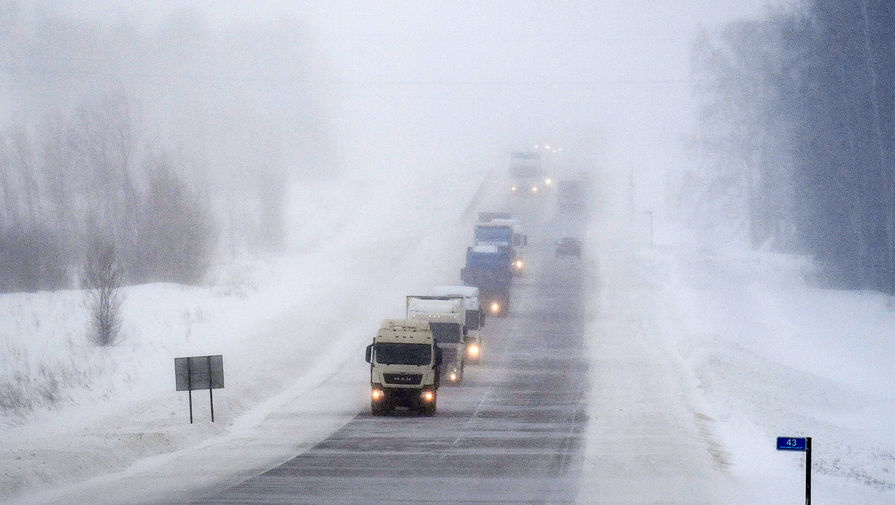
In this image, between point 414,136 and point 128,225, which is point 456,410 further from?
point 414,136

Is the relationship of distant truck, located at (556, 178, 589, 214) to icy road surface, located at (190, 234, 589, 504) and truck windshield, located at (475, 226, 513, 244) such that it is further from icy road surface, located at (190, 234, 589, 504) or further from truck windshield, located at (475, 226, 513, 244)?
icy road surface, located at (190, 234, 589, 504)

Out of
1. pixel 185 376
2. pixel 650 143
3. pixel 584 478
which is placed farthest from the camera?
pixel 650 143

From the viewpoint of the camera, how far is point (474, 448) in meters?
26.1

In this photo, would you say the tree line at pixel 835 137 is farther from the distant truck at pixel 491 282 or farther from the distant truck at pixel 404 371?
the distant truck at pixel 404 371

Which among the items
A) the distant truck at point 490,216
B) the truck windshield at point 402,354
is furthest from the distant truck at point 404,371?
the distant truck at point 490,216

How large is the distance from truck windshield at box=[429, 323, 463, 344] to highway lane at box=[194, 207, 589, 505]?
1.86 m

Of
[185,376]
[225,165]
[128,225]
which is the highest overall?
[225,165]

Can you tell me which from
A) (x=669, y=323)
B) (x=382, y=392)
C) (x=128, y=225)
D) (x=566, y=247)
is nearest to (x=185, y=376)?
(x=382, y=392)

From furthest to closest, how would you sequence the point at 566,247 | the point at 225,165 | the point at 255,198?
the point at 225,165 → the point at 255,198 → the point at 566,247

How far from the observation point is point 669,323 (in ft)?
174

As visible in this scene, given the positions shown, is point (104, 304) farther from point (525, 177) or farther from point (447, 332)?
point (525, 177)

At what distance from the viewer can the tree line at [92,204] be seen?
59.6 meters

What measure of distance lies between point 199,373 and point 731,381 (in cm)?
2089

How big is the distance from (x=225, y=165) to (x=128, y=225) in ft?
102
